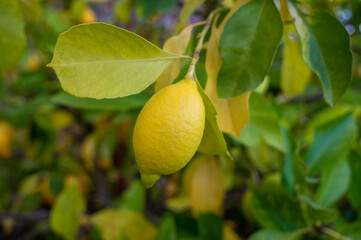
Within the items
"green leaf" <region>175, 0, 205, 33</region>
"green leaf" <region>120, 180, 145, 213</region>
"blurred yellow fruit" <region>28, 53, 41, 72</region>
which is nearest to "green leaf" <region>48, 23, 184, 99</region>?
"green leaf" <region>175, 0, 205, 33</region>

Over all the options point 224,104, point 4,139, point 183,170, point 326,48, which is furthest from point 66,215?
point 326,48

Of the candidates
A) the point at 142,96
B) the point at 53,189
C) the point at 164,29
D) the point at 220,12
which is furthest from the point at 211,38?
the point at 164,29

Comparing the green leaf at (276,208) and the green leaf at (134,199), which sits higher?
the green leaf at (276,208)

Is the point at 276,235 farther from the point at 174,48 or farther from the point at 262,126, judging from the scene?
the point at 174,48

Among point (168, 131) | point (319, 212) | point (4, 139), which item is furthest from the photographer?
point (4, 139)

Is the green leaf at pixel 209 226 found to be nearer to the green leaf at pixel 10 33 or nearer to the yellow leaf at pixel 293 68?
the yellow leaf at pixel 293 68

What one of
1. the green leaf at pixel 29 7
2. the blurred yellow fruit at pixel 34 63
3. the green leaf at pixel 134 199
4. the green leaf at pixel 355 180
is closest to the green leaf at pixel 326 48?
the green leaf at pixel 355 180

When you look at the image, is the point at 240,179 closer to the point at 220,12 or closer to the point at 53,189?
the point at 53,189

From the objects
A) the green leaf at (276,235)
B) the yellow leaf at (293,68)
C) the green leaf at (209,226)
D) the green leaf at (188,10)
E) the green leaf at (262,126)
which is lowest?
the green leaf at (209,226)
